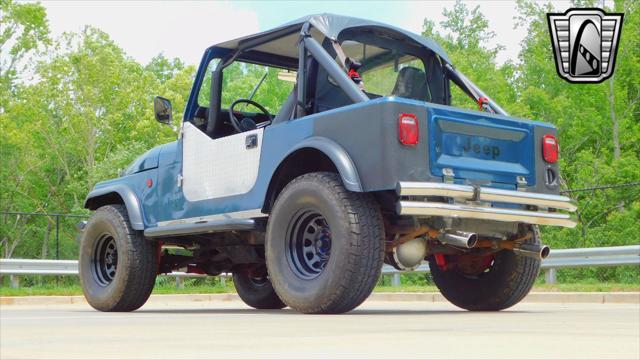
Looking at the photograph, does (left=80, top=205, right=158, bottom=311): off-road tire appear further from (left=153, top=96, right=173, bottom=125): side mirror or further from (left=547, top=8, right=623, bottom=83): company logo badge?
(left=547, top=8, right=623, bottom=83): company logo badge

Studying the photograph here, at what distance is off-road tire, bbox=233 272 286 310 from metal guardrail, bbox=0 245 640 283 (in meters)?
6.64

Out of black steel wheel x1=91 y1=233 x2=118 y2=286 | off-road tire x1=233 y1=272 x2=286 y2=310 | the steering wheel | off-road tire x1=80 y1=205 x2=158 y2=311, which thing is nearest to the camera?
the steering wheel

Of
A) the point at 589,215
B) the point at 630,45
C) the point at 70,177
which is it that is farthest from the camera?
the point at 70,177

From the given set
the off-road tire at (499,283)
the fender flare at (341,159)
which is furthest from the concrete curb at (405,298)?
the fender flare at (341,159)

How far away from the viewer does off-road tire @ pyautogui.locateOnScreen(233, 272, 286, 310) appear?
9.85 m

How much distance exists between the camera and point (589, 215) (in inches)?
1182

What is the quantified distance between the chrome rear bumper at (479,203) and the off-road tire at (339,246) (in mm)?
325

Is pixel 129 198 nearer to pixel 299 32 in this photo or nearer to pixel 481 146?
pixel 299 32

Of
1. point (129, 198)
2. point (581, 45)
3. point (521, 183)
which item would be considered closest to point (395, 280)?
point (581, 45)

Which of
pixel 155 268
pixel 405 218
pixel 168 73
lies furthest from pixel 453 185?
pixel 168 73

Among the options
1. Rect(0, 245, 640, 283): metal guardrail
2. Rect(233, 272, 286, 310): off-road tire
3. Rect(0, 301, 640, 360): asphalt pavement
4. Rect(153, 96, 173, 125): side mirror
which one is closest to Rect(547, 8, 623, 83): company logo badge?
Rect(0, 245, 640, 283): metal guardrail

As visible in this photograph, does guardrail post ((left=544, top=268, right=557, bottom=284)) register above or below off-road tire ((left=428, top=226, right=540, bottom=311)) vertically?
below

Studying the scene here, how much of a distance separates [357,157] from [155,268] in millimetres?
3216

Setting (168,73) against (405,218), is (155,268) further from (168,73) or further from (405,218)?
(168,73)
